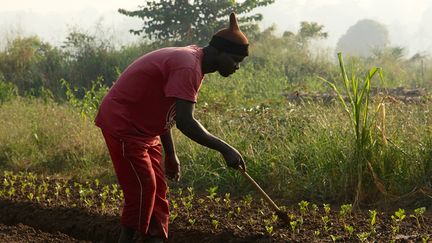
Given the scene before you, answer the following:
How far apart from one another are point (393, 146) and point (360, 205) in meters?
0.62

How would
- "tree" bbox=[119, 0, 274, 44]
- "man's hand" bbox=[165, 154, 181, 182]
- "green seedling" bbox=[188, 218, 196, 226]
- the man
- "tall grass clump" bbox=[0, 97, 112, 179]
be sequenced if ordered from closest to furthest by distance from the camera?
1. the man
2. "man's hand" bbox=[165, 154, 181, 182]
3. "green seedling" bbox=[188, 218, 196, 226]
4. "tall grass clump" bbox=[0, 97, 112, 179]
5. "tree" bbox=[119, 0, 274, 44]

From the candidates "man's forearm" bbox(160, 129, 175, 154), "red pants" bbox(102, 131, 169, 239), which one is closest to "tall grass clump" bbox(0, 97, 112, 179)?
"man's forearm" bbox(160, 129, 175, 154)

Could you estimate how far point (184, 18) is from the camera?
56.2 ft

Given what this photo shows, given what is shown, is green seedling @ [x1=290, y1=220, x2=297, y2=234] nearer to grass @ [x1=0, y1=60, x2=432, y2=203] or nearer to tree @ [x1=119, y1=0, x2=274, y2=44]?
grass @ [x1=0, y1=60, x2=432, y2=203]

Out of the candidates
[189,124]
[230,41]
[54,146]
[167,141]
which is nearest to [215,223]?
[167,141]

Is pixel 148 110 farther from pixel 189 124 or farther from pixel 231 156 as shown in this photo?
pixel 231 156

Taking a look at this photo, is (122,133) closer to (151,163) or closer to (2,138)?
(151,163)

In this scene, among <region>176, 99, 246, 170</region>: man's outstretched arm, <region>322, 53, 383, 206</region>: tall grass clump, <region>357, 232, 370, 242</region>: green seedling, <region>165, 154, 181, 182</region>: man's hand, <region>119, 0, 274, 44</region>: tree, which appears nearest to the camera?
<region>176, 99, 246, 170</region>: man's outstretched arm

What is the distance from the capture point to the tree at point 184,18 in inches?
673

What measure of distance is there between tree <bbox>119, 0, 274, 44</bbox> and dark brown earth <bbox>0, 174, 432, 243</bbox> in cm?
1098

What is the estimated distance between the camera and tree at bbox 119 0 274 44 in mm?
Result: 17094

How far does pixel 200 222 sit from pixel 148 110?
4.59ft

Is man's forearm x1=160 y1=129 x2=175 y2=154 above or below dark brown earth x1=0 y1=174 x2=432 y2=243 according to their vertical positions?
above

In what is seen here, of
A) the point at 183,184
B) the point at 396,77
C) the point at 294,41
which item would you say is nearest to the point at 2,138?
the point at 183,184
